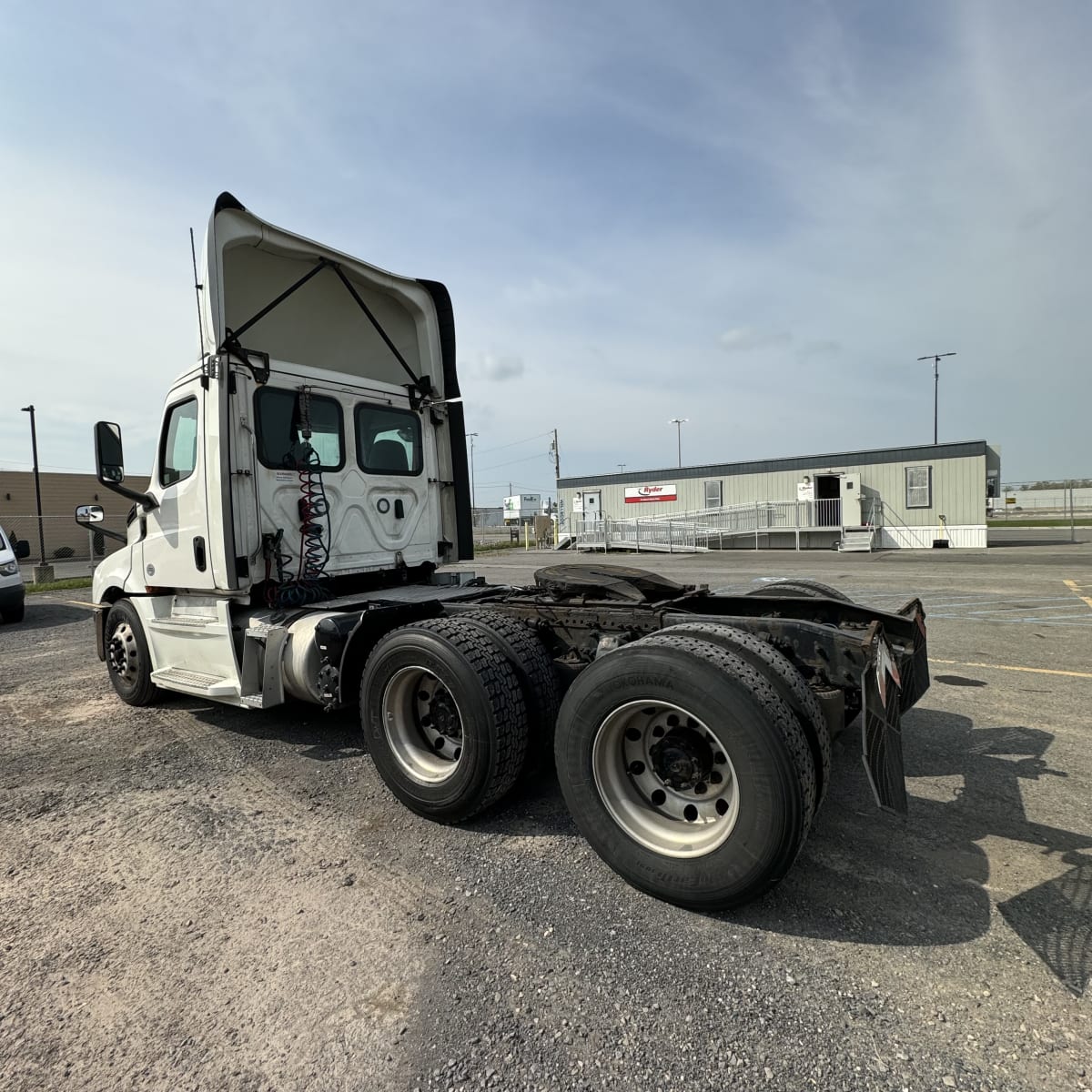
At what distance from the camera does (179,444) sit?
4910 mm

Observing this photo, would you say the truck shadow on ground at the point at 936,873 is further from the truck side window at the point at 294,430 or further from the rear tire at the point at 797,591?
the truck side window at the point at 294,430

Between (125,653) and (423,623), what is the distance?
11.7 feet

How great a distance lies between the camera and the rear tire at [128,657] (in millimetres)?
5422

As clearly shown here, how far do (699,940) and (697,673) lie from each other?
96 centimetres

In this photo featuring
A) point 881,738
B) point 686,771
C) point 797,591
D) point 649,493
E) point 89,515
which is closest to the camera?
point 881,738

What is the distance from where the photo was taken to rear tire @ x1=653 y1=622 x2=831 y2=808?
2.58 metres

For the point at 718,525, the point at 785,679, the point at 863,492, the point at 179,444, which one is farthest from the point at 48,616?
the point at 863,492

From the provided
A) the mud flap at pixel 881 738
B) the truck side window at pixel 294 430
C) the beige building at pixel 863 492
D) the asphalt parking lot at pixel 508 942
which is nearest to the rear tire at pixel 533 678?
the asphalt parking lot at pixel 508 942

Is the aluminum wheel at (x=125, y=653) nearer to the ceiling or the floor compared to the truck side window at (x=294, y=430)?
nearer to the floor

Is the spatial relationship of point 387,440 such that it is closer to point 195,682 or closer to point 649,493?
point 195,682

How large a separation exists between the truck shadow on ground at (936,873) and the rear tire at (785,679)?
421 millimetres

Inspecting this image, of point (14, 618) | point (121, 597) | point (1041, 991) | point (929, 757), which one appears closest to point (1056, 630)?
point (929, 757)

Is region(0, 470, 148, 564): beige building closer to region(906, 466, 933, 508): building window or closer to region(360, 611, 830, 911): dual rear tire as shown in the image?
region(360, 611, 830, 911): dual rear tire

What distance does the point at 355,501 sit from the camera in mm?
5227
